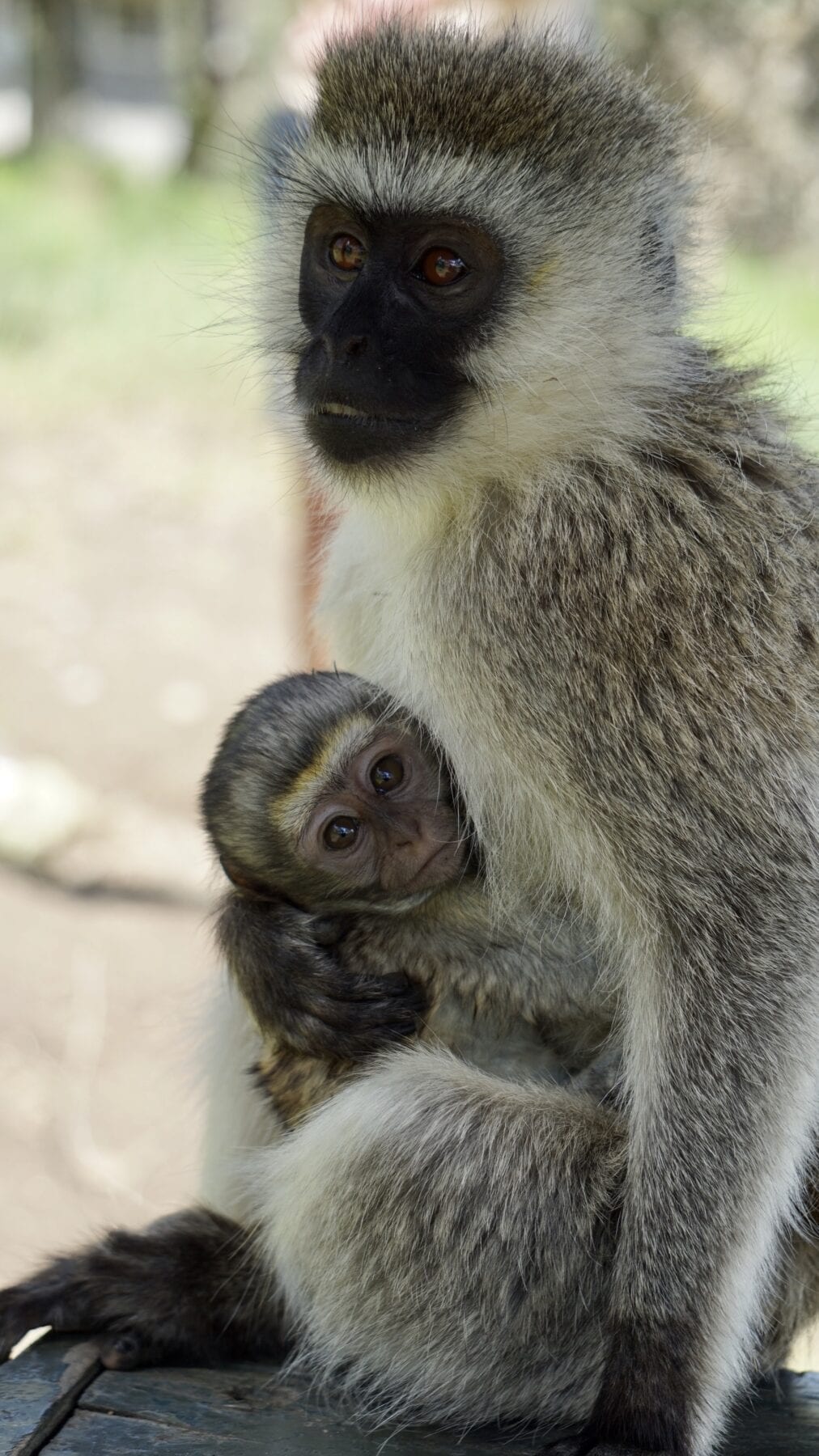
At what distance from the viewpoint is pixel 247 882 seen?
3516mm

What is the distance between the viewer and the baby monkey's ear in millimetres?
3504

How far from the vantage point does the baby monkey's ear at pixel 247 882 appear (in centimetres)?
350

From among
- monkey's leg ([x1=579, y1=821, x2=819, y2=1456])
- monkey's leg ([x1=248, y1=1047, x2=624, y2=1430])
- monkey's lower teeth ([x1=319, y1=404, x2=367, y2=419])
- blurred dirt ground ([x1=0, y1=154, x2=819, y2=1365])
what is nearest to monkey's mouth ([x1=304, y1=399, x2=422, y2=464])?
monkey's lower teeth ([x1=319, y1=404, x2=367, y2=419])

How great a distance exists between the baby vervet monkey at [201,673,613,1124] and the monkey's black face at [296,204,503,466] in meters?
0.60

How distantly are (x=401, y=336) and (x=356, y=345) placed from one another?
0.09 metres

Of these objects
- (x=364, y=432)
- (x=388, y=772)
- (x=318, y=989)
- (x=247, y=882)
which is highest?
(x=364, y=432)

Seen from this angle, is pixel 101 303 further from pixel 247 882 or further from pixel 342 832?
pixel 342 832

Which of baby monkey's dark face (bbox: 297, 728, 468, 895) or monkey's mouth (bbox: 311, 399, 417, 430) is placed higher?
monkey's mouth (bbox: 311, 399, 417, 430)

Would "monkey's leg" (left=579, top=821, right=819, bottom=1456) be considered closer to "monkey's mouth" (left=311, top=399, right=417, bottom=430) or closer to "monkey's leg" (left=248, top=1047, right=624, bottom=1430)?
"monkey's leg" (left=248, top=1047, right=624, bottom=1430)

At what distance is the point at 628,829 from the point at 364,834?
66 cm

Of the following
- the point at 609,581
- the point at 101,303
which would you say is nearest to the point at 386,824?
the point at 609,581

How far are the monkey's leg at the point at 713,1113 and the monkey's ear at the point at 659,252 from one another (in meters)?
1.11

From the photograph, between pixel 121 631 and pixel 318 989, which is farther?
pixel 121 631

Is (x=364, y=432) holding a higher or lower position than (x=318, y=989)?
higher
